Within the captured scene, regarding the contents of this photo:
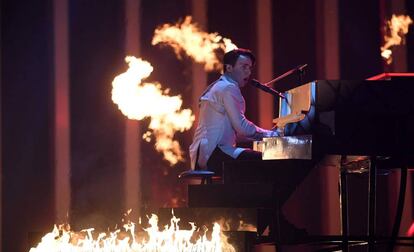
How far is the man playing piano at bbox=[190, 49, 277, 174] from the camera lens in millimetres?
5094

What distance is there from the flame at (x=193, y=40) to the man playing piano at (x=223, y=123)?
1.29 m

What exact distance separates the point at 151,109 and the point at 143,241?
2.23 metres

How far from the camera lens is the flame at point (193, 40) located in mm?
6559

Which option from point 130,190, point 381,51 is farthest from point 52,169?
point 381,51

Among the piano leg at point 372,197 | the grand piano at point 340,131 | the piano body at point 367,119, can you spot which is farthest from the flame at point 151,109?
the piano body at point 367,119

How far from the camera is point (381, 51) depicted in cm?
650

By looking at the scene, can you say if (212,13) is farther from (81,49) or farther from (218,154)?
(218,154)

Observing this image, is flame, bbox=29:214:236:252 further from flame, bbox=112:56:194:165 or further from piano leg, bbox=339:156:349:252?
flame, bbox=112:56:194:165

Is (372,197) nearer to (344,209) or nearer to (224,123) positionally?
(344,209)

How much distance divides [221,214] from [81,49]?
277cm

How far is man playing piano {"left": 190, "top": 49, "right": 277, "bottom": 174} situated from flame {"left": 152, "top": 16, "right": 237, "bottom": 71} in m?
1.29

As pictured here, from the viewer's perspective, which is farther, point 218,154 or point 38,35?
point 38,35

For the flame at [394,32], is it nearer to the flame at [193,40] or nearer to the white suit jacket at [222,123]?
the flame at [193,40]

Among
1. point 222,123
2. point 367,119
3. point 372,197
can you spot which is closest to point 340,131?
point 367,119
